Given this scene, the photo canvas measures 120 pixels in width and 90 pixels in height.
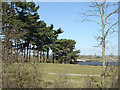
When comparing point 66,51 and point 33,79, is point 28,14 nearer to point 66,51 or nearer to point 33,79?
point 66,51

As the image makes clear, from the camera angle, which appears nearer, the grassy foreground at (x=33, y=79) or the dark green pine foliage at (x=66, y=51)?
the grassy foreground at (x=33, y=79)

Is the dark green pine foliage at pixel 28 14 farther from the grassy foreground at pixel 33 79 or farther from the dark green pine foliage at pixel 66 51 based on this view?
the grassy foreground at pixel 33 79

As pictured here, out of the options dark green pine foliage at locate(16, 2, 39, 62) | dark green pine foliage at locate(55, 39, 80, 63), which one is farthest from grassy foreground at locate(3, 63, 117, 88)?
dark green pine foliage at locate(55, 39, 80, 63)

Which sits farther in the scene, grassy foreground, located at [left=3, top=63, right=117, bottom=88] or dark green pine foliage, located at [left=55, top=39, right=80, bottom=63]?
dark green pine foliage, located at [left=55, top=39, right=80, bottom=63]

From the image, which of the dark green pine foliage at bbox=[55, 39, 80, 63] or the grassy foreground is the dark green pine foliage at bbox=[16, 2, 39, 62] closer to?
the dark green pine foliage at bbox=[55, 39, 80, 63]

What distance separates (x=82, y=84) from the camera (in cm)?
406

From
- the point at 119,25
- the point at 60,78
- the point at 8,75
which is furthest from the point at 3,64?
the point at 119,25

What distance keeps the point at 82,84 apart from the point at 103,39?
155cm

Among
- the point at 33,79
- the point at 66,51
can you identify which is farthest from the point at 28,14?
the point at 33,79


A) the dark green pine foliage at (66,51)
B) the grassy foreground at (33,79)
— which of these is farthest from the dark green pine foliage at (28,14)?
the grassy foreground at (33,79)

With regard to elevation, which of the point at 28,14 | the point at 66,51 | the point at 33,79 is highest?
the point at 28,14

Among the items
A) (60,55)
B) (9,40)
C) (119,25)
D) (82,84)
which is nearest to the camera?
(82,84)

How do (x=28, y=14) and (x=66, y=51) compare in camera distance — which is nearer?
(x=28, y=14)

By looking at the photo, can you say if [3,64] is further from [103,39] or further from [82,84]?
[103,39]
